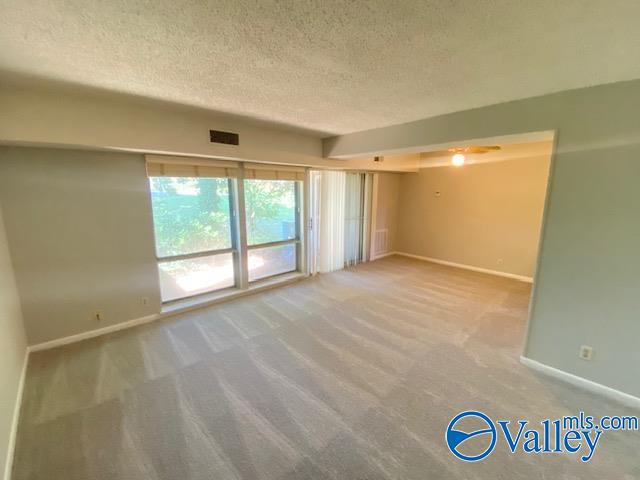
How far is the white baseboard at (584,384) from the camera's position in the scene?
1999 millimetres

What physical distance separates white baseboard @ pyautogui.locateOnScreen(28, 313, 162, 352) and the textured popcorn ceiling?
2536 mm

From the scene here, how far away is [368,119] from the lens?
9.40 ft

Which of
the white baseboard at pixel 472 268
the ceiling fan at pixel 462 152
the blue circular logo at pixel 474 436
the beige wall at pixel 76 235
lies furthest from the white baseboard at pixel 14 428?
the white baseboard at pixel 472 268

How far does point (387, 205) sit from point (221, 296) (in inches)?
177

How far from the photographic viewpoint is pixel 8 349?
74.5 inches

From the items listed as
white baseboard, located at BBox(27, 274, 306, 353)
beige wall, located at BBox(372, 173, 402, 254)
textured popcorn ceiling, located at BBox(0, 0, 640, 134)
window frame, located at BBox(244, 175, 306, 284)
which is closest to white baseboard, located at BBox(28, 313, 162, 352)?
white baseboard, located at BBox(27, 274, 306, 353)

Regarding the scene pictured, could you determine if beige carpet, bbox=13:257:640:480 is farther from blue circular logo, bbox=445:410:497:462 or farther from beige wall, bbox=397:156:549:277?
beige wall, bbox=397:156:549:277

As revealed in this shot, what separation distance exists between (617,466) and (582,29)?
2471 mm

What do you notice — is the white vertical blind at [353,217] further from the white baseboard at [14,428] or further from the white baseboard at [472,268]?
the white baseboard at [14,428]

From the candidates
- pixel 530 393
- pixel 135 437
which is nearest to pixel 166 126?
pixel 135 437

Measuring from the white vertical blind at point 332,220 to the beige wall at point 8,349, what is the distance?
13.1 ft

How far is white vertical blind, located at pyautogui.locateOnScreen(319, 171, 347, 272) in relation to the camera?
4.97 metres

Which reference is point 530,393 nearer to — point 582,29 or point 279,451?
point 279,451

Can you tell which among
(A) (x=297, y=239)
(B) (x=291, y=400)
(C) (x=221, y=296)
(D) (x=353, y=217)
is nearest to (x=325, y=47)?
(B) (x=291, y=400)
